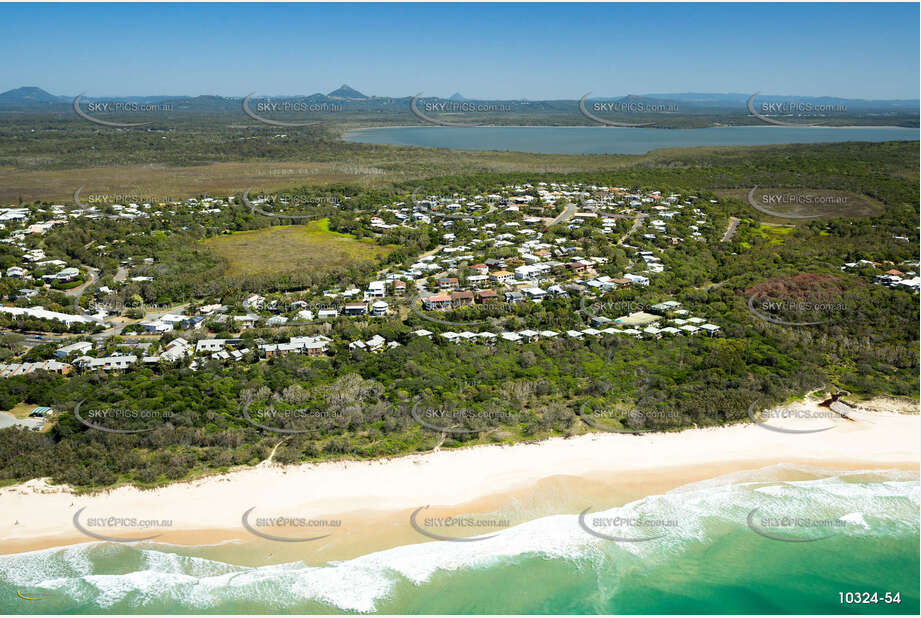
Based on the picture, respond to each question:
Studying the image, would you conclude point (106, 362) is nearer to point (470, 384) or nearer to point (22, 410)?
point (22, 410)

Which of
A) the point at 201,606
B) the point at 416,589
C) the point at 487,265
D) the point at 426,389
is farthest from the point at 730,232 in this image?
the point at 201,606

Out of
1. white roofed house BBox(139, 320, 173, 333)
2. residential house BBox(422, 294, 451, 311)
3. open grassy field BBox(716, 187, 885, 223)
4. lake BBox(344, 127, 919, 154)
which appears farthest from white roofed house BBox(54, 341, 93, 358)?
lake BBox(344, 127, 919, 154)

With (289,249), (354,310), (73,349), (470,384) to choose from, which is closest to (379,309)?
(354,310)

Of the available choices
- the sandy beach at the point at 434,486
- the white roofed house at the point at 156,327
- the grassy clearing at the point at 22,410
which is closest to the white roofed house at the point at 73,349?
the white roofed house at the point at 156,327

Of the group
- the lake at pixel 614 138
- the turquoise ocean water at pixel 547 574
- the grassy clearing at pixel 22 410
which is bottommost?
the turquoise ocean water at pixel 547 574

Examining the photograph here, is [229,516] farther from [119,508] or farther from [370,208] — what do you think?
[370,208]

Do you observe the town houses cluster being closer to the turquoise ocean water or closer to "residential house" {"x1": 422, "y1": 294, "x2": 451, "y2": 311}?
"residential house" {"x1": 422, "y1": 294, "x2": 451, "y2": 311}

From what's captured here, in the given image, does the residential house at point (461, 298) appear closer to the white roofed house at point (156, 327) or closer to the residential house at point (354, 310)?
the residential house at point (354, 310)
